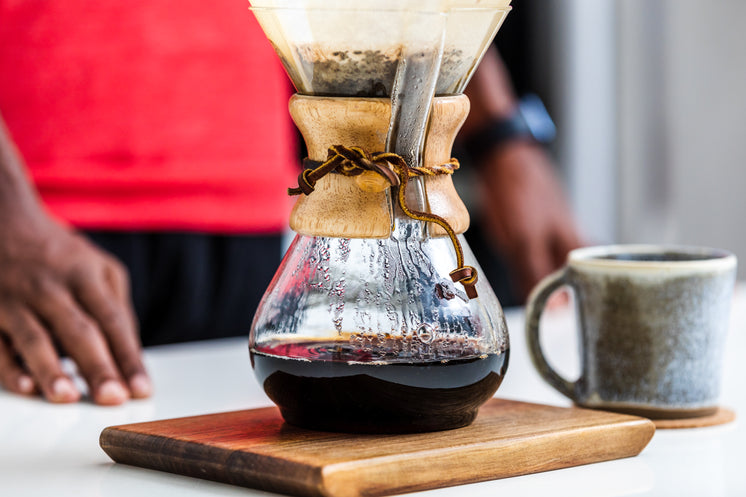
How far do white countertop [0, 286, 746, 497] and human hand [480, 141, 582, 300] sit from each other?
0.41 m

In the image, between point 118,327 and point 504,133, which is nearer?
point 118,327

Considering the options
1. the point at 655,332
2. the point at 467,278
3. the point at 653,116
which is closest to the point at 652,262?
the point at 655,332

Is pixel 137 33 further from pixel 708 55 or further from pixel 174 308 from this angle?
pixel 708 55

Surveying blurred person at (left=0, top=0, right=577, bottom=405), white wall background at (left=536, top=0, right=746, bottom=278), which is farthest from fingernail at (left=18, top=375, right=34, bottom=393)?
white wall background at (left=536, top=0, right=746, bottom=278)

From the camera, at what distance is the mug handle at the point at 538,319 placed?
0.69 metres

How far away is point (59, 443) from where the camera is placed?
64 cm

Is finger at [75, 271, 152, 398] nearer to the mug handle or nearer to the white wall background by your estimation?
the mug handle

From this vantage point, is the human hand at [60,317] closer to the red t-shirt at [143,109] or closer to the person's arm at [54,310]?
the person's arm at [54,310]

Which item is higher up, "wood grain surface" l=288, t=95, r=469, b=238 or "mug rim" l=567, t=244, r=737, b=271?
"wood grain surface" l=288, t=95, r=469, b=238

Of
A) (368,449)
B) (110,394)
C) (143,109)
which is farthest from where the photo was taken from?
(143,109)

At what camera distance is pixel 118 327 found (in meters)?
0.84

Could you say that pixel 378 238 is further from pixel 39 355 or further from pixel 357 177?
pixel 39 355

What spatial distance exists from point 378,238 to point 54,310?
1.38 feet

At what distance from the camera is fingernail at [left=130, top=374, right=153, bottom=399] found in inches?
30.7
